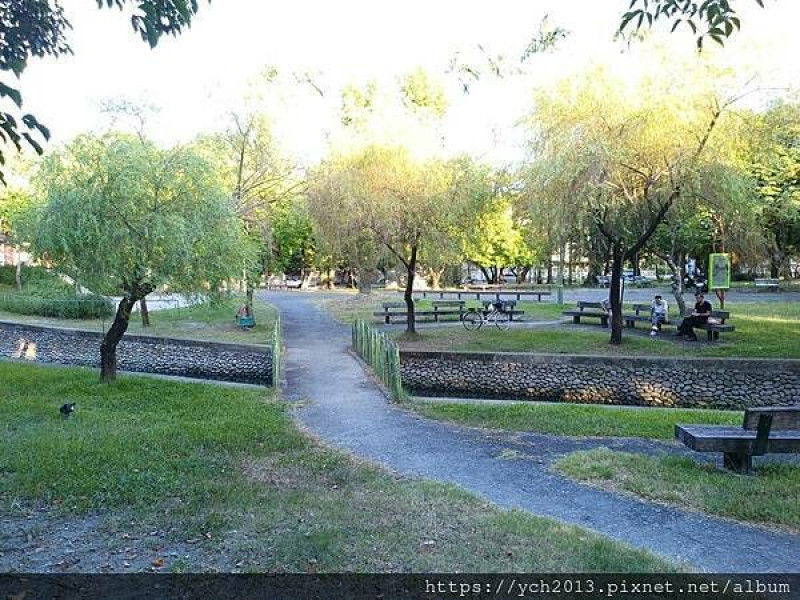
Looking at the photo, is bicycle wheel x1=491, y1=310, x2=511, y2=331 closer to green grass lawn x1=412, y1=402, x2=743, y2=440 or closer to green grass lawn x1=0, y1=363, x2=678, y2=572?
green grass lawn x1=412, y1=402, x2=743, y2=440

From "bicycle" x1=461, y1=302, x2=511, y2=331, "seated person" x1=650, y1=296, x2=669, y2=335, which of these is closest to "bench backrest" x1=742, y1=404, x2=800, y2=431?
"seated person" x1=650, y1=296, x2=669, y2=335

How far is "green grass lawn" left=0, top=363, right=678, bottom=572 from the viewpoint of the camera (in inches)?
157

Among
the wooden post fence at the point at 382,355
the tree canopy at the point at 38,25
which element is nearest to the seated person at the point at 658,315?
the wooden post fence at the point at 382,355

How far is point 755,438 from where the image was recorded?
19.0 feet

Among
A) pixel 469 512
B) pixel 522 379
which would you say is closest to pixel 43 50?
pixel 469 512

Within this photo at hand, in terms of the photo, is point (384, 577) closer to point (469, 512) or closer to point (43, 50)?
point (469, 512)

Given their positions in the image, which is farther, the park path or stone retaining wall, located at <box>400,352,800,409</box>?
stone retaining wall, located at <box>400,352,800,409</box>

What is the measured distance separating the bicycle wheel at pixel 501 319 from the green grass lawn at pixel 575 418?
33.2 feet

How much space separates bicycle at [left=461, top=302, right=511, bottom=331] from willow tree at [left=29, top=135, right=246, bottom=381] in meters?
10.3

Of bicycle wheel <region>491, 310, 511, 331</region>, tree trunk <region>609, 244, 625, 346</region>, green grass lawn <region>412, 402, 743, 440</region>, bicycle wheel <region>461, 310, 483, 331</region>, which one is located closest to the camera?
green grass lawn <region>412, 402, 743, 440</region>

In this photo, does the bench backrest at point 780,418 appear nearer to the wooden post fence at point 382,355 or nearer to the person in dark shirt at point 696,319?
the wooden post fence at point 382,355

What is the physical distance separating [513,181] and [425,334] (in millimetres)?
5187

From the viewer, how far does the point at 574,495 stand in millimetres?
5379

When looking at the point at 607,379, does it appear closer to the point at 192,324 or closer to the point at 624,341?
the point at 624,341
